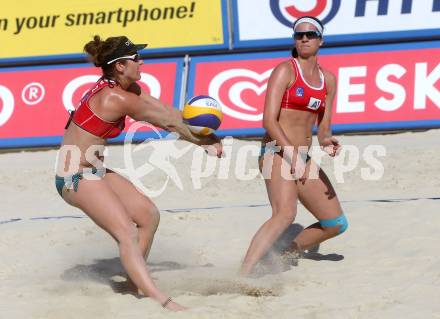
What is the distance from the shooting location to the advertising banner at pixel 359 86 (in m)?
11.2

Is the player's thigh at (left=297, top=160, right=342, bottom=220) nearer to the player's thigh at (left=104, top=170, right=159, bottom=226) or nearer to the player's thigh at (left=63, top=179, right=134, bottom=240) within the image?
the player's thigh at (left=104, top=170, right=159, bottom=226)

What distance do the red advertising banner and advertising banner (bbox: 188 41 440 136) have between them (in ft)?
1.46

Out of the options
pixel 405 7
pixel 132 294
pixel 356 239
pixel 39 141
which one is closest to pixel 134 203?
pixel 132 294

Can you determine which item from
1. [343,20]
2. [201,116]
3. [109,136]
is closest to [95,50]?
[109,136]

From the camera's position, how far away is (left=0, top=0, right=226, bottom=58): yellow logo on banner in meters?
11.9

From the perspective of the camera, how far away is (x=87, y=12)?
12.0m

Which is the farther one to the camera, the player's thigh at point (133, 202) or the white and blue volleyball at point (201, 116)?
the player's thigh at point (133, 202)

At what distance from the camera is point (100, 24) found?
39.2ft

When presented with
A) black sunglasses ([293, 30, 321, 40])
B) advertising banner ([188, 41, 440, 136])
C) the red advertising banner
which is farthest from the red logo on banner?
black sunglasses ([293, 30, 321, 40])

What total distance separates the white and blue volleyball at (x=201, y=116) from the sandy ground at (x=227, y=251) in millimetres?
1084

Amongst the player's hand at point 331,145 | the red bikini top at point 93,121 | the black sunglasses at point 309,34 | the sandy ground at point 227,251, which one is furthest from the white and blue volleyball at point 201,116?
the sandy ground at point 227,251

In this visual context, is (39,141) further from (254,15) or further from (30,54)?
(254,15)

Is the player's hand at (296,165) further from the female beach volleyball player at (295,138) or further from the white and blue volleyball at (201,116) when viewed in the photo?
the white and blue volleyball at (201,116)

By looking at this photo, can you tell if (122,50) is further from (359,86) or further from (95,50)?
Answer: (359,86)
